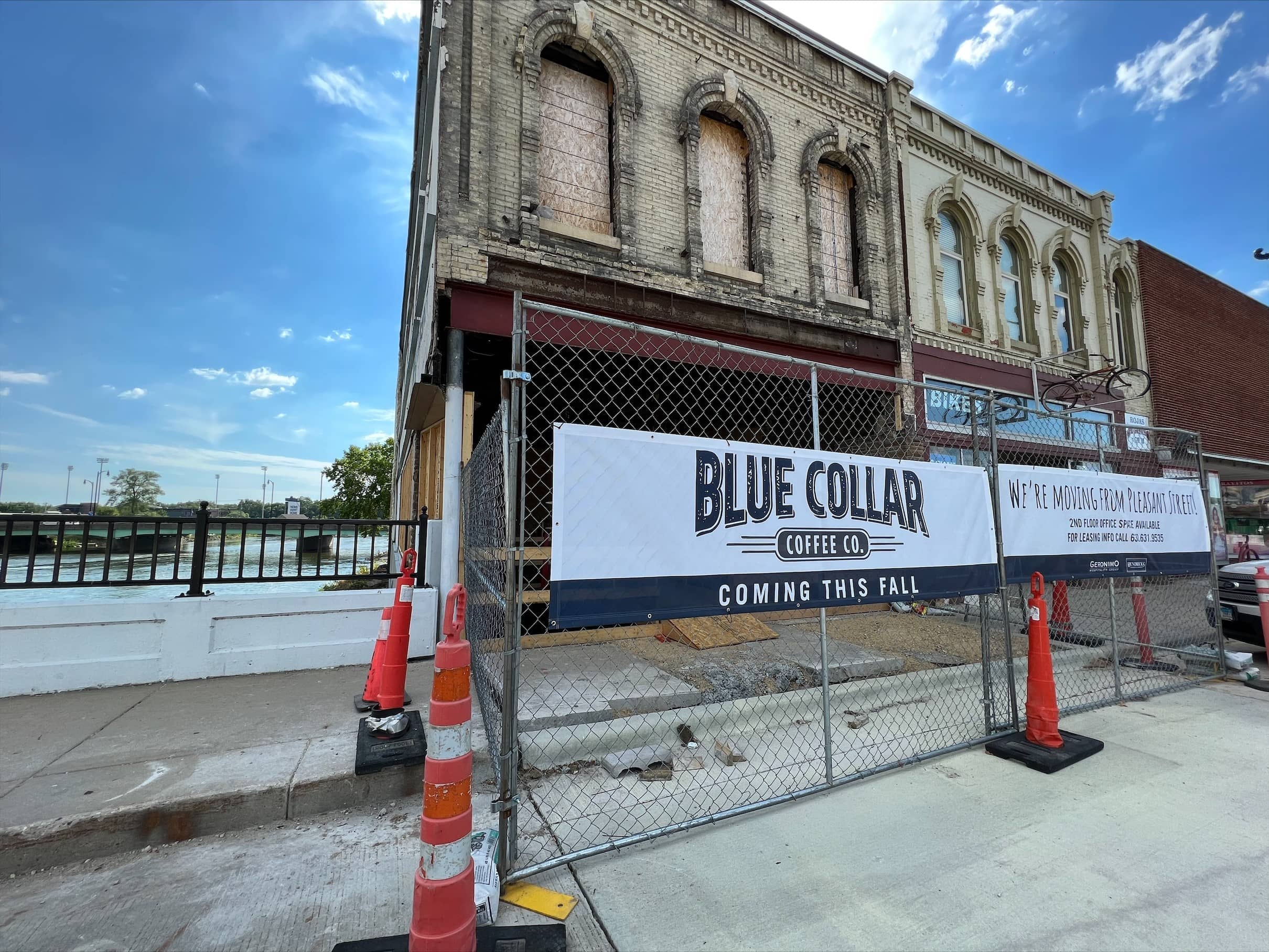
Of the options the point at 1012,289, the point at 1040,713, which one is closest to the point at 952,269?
the point at 1012,289

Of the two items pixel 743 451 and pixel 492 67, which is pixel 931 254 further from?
pixel 743 451

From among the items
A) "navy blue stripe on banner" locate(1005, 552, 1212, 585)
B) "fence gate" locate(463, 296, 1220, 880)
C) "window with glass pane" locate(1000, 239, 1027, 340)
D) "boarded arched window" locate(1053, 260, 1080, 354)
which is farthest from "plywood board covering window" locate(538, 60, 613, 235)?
"boarded arched window" locate(1053, 260, 1080, 354)

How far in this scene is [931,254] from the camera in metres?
10.8

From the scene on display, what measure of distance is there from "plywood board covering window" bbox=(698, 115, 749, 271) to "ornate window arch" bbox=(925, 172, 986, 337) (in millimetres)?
4715

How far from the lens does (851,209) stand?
992 cm

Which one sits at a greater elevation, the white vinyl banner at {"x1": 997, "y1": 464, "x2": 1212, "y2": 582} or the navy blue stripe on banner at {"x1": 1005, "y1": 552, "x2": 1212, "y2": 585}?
the white vinyl banner at {"x1": 997, "y1": 464, "x2": 1212, "y2": 582}

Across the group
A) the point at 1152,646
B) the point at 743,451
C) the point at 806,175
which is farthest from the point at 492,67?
the point at 1152,646

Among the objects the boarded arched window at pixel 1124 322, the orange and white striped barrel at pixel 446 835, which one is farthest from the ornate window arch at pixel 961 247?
the orange and white striped barrel at pixel 446 835

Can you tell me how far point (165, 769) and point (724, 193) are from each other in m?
9.17

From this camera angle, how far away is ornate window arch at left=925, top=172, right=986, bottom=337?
1112cm

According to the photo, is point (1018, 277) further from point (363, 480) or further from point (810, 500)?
point (363, 480)

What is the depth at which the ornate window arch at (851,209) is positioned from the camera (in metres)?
8.99

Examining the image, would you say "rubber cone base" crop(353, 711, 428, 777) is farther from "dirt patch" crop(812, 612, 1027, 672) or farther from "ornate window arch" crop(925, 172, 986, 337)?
"ornate window arch" crop(925, 172, 986, 337)

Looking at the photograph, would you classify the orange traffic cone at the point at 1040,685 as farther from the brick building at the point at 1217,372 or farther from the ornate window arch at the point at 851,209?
the brick building at the point at 1217,372
